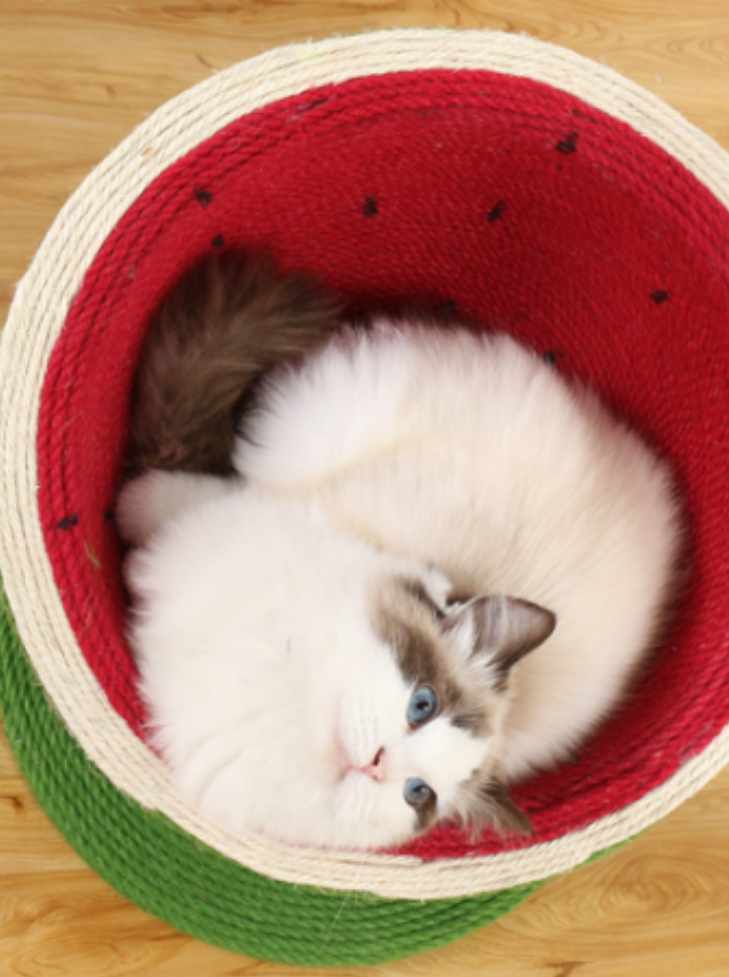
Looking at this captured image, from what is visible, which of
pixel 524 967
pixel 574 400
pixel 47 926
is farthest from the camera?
pixel 524 967

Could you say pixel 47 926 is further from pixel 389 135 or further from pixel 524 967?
pixel 389 135

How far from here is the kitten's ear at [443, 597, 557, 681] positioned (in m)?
1.00

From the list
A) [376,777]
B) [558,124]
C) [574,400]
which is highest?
[558,124]

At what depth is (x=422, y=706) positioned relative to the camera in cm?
103

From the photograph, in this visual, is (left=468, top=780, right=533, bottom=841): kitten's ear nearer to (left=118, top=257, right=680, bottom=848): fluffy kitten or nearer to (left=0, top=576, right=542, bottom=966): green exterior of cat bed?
(left=118, top=257, right=680, bottom=848): fluffy kitten

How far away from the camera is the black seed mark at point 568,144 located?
1.20m

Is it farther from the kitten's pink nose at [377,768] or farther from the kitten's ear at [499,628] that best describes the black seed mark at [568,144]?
the kitten's pink nose at [377,768]

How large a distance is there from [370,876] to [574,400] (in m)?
0.77

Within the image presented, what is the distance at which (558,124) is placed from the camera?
119cm

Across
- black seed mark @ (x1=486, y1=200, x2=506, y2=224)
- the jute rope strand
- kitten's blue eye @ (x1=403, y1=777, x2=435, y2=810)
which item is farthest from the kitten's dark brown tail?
kitten's blue eye @ (x1=403, y1=777, x2=435, y2=810)

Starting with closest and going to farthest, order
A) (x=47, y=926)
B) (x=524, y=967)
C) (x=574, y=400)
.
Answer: (x=574, y=400) < (x=47, y=926) < (x=524, y=967)

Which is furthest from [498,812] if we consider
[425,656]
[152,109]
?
[152,109]

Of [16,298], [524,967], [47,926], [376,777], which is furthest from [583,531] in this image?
[47,926]

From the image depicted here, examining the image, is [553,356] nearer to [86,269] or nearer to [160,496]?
[160,496]
